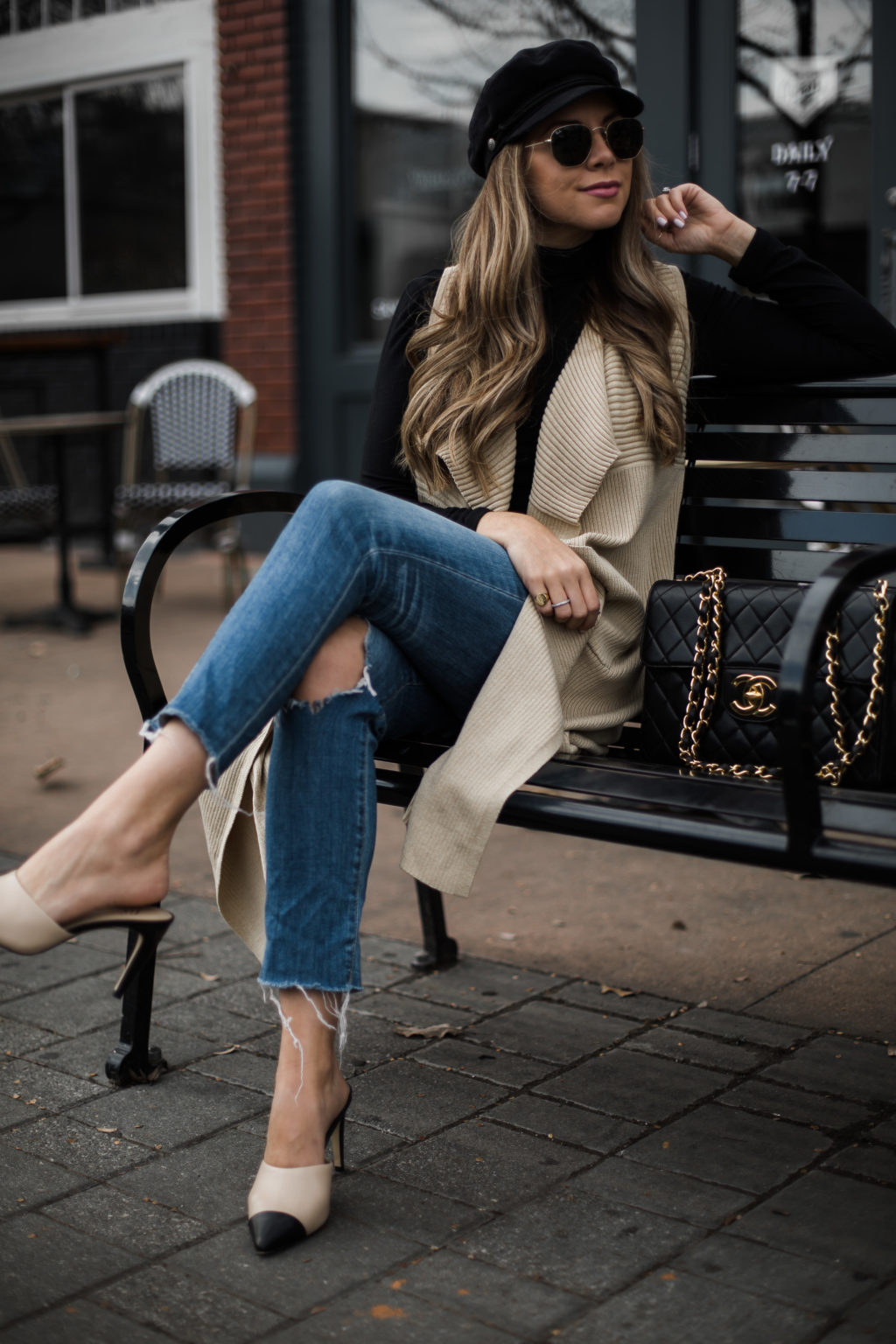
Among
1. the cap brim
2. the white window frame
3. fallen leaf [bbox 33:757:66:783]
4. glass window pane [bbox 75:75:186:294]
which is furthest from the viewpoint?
glass window pane [bbox 75:75:186:294]

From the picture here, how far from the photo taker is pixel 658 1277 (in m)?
1.79

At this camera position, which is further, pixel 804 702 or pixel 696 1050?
pixel 696 1050

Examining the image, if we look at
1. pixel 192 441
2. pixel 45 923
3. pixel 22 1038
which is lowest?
pixel 22 1038

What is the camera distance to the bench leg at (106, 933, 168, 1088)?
2.37m

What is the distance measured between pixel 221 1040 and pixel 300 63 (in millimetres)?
6256

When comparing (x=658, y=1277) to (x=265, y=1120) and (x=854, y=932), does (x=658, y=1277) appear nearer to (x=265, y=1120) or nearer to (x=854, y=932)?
(x=265, y=1120)

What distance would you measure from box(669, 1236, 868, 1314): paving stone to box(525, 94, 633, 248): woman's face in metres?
1.59

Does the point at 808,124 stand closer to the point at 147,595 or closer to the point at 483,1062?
the point at 147,595

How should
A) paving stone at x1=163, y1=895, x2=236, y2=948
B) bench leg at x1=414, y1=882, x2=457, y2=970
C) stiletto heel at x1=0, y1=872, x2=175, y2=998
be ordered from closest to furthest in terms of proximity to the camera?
stiletto heel at x1=0, y1=872, x2=175, y2=998 < bench leg at x1=414, y1=882, x2=457, y2=970 < paving stone at x1=163, y1=895, x2=236, y2=948

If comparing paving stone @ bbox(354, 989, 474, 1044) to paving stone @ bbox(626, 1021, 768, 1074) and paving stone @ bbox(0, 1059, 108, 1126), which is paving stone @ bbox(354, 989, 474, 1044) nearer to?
paving stone @ bbox(626, 1021, 768, 1074)

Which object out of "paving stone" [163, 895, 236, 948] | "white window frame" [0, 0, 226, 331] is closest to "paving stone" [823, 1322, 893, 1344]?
"paving stone" [163, 895, 236, 948]

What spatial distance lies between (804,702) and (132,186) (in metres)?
8.41

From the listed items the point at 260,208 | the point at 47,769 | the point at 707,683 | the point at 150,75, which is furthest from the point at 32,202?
the point at 707,683

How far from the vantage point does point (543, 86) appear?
240 centimetres
